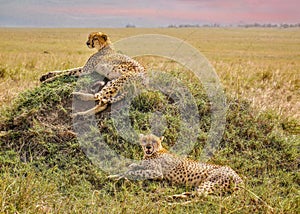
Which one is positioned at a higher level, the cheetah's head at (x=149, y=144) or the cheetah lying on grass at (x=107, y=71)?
the cheetah lying on grass at (x=107, y=71)

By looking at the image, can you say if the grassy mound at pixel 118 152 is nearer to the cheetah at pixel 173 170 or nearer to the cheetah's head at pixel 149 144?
the cheetah at pixel 173 170

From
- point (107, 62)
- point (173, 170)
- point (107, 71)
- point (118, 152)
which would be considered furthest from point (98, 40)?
point (173, 170)

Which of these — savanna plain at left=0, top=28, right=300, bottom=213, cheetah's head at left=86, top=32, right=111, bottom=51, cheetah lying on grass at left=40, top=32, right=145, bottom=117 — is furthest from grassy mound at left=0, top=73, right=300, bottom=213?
cheetah's head at left=86, top=32, right=111, bottom=51

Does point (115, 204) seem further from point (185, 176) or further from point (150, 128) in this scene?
point (150, 128)

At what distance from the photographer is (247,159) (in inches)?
184

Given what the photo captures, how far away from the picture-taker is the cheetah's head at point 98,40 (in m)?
5.25

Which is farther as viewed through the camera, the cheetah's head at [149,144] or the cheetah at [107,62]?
the cheetah at [107,62]

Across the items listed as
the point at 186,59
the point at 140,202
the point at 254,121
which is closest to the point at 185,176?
the point at 140,202

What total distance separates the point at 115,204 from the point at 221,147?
5.62ft

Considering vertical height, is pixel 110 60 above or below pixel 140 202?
above

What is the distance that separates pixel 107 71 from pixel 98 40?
18.6 inches

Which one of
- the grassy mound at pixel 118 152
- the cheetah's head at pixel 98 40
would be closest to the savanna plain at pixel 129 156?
the grassy mound at pixel 118 152

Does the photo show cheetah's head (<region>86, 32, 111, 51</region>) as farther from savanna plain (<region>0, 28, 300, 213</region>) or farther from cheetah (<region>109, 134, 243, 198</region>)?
cheetah (<region>109, 134, 243, 198</region>)

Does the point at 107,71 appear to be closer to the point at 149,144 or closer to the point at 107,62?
the point at 107,62
